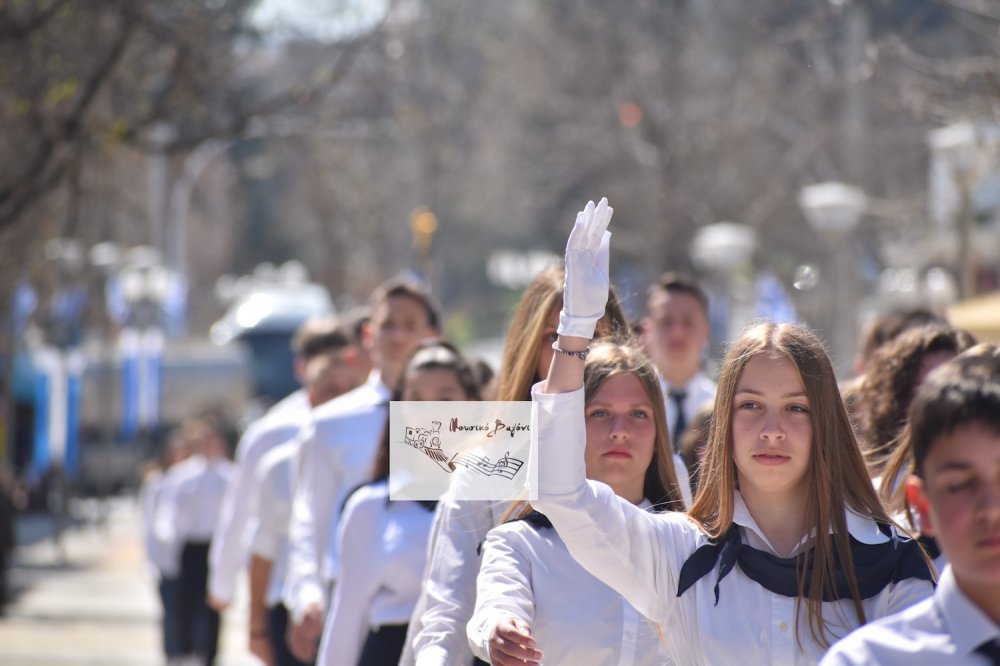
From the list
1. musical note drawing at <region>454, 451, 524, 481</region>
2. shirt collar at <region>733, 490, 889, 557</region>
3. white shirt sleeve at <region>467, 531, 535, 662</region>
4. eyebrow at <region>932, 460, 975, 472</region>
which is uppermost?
eyebrow at <region>932, 460, 975, 472</region>

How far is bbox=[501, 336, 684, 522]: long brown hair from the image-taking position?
3.92 m

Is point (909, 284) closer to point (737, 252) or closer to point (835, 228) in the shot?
point (737, 252)

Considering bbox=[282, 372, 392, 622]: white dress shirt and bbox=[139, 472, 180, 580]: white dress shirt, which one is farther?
bbox=[139, 472, 180, 580]: white dress shirt

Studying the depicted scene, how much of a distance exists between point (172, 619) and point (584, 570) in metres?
8.30

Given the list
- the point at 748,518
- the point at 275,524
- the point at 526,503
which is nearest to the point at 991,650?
the point at 748,518

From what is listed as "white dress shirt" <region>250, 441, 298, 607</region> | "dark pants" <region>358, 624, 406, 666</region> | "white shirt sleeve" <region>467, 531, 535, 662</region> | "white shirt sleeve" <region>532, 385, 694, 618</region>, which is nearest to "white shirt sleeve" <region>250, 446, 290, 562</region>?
"white dress shirt" <region>250, 441, 298, 607</region>

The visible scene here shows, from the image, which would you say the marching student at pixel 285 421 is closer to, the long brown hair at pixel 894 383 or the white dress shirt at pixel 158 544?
the long brown hair at pixel 894 383

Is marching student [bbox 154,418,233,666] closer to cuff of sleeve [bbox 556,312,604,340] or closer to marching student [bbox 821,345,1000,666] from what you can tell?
cuff of sleeve [bbox 556,312,604,340]

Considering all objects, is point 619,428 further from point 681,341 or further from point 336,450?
Answer: point 681,341

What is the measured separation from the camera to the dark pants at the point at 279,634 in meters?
7.31

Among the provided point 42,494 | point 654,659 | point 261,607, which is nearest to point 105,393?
point 42,494

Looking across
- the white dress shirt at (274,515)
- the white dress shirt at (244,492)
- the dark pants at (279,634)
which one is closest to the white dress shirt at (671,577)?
the dark pants at (279,634)

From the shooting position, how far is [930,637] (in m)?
2.46

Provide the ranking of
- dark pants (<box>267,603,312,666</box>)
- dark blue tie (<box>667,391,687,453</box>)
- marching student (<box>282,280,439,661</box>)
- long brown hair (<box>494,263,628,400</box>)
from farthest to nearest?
dark pants (<box>267,603,312,666</box>), dark blue tie (<box>667,391,687,453</box>), marching student (<box>282,280,439,661</box>), long brown hair (<box>494,263,628,400</box>)
